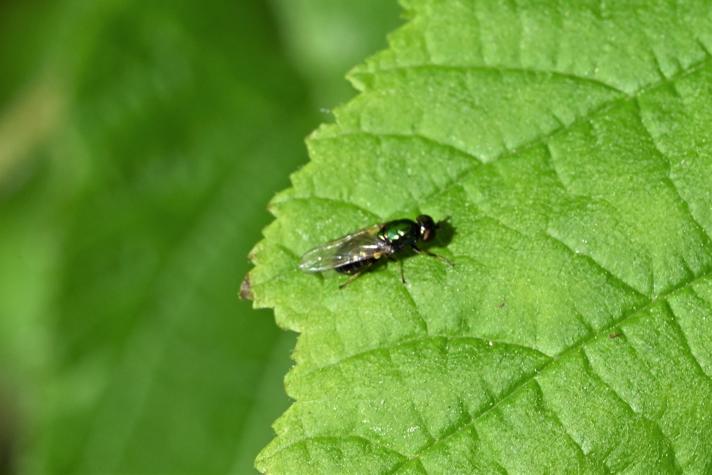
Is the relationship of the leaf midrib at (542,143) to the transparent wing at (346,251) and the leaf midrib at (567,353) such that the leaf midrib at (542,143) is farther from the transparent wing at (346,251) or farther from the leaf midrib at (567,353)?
the transparent wing at (346,251)

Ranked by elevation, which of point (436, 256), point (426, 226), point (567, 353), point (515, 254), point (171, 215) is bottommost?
point (567, 353)

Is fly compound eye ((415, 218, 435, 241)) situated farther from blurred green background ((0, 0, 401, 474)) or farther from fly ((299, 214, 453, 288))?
blurred green background ((0, 0, 401, 474))

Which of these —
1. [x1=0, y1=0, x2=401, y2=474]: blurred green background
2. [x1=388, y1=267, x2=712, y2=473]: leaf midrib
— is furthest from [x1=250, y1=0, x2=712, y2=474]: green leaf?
[x1=0, y1=0, x2=401, y2=474]: blurred green background

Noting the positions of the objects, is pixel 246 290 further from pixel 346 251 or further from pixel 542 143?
pixel 542 143

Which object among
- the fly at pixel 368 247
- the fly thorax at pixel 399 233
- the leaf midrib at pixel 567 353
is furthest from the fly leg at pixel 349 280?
the leaf midrib at pixel 567 353

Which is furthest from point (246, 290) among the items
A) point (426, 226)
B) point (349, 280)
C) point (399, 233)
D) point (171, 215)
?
point (171, 215)

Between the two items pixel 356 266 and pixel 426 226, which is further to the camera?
pixel 356 266

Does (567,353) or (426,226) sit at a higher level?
(426,226)
